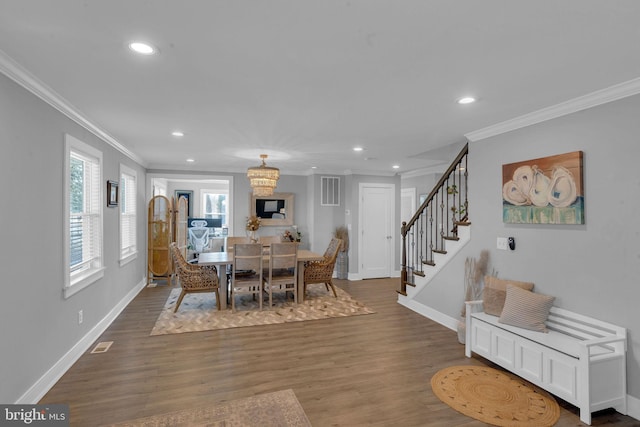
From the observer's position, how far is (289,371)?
10.2 ft

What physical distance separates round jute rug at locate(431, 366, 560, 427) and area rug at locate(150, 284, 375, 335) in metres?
1.99

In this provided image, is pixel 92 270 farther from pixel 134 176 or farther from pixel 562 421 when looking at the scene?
pixel 562 421

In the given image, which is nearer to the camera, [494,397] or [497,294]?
[494,397]

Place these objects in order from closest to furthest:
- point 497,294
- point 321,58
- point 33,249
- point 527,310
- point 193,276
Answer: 1. point 321,58
2. point 33,249
3. point 527,310
4. point 497,294
5. point 193,276

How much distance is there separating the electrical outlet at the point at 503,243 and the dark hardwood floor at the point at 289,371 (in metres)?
1.23

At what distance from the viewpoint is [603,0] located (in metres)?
1.50

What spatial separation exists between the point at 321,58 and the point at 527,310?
2806 millimetres

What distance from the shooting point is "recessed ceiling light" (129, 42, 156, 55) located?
1888mm

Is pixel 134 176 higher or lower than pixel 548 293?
higher

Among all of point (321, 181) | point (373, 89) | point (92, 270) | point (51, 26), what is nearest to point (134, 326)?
point (92, 270)

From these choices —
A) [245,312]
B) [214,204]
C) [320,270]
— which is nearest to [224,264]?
[245,312]

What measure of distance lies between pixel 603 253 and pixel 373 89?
2.33 metres

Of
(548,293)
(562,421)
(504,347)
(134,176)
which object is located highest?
(134,176)

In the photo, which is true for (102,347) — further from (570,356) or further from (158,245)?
(570,356)
